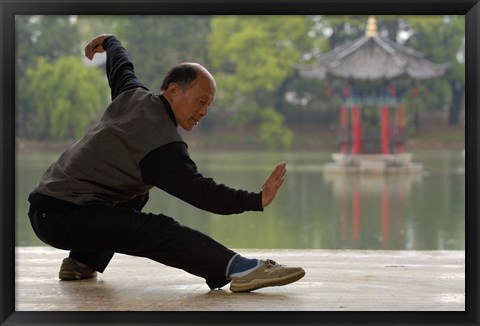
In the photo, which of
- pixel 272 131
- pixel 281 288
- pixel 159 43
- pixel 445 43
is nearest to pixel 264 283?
pixel 281 288

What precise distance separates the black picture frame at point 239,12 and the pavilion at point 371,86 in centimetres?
1555

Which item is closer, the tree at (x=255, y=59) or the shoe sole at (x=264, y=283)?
the shoe sole at (x=264, y=283)

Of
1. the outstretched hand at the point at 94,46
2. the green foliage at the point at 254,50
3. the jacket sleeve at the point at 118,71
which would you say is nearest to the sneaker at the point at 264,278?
the jacket sleeve at the point at 118,71

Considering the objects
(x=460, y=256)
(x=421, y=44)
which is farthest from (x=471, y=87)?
(x=421, y=44)

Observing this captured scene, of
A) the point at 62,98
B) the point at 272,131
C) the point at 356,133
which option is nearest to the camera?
the point at 356,133

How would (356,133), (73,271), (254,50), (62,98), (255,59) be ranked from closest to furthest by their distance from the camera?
(73,271) < (356,133) < (62,98) < (255,59) < (254,50)

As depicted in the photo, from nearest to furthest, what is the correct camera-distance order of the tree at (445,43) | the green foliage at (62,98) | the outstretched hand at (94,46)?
the outstretched hand at (94,46), the green foliage at (62,98), the tree at (445,43)

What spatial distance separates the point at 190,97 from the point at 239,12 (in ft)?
1.51

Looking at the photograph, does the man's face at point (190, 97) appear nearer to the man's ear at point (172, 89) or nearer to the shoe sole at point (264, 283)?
the man's ear at point (172, 89)

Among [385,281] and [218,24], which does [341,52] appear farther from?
[385,281]

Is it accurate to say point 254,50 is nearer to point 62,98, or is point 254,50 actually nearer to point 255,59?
point 255,59

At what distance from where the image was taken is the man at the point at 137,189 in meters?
1.86

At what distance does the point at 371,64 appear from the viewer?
57.4ft

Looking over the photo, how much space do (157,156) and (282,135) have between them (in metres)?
19.0
